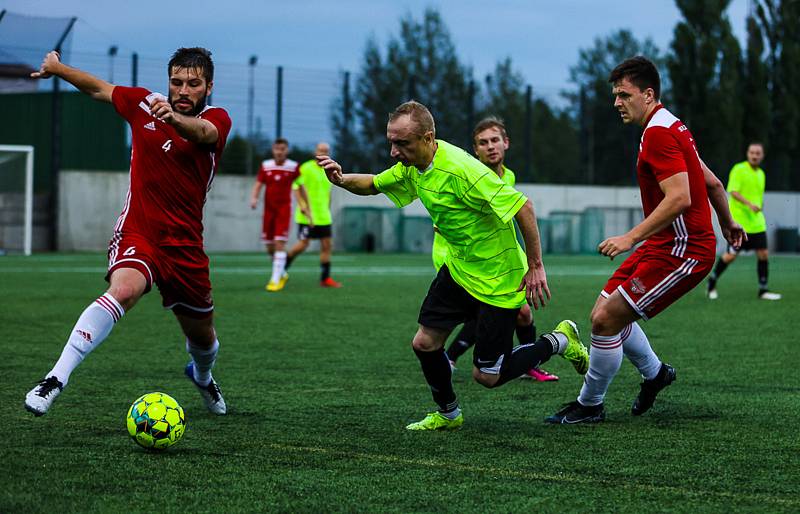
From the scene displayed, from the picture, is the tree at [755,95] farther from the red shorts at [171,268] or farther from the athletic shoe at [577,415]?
the red shorts at [171,268]

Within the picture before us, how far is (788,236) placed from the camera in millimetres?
37281

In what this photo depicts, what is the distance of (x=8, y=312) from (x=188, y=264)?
23.7 ft

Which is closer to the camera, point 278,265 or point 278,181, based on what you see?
point 278,265

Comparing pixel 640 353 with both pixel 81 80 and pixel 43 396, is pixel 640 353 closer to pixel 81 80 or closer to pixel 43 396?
pixel 43 396

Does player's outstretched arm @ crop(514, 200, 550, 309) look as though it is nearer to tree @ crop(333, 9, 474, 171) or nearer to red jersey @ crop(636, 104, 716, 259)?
red jersey @ crop(636, 104, 716, 259)

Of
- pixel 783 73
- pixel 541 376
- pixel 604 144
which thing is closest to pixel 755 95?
pixel 783 73

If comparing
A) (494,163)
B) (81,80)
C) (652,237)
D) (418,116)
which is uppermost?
(81,80)

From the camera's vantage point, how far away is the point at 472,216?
5.71m

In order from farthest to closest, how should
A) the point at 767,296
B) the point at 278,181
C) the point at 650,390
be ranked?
1. the point at 278,181
2. the point at 767,296
3. the point at 650,390

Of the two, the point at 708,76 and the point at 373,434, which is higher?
the point at 708,76

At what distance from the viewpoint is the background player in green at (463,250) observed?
18.2 feet

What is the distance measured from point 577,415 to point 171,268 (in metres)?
2.30

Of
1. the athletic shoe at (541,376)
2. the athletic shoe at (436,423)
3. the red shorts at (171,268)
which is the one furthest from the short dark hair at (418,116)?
the athletic shoe at (541,376)

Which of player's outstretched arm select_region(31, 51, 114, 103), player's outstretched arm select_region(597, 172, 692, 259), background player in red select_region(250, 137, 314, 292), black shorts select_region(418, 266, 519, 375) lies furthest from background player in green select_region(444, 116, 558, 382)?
background player in red select_region(250, 137, 314, 292)
